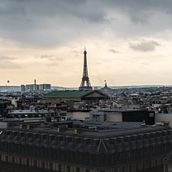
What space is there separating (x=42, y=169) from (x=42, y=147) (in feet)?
14.0

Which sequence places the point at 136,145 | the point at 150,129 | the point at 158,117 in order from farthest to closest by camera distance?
the point at 158,117 < the point at 150,129 < the point at 136,145

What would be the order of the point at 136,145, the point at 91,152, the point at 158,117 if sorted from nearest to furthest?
1. the point at 91,152
2. the point at 136,145
3. the point at 158,117

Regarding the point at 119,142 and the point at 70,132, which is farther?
the point at 70,132

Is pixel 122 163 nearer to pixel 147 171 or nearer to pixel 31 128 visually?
pixel 147 171

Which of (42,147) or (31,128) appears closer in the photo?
(42,147)

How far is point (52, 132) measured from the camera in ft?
358

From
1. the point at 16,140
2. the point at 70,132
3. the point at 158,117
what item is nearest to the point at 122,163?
the point at 70,132

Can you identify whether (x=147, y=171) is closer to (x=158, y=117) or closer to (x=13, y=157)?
(x=13, y=157)

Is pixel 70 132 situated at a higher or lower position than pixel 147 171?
higher

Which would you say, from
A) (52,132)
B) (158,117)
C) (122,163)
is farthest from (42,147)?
(158,117)

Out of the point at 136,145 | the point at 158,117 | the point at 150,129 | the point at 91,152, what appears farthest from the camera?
the point at 158,117

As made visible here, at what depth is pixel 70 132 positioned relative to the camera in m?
107

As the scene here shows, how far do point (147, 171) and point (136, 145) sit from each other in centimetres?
579

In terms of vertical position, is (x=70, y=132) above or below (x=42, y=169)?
above
